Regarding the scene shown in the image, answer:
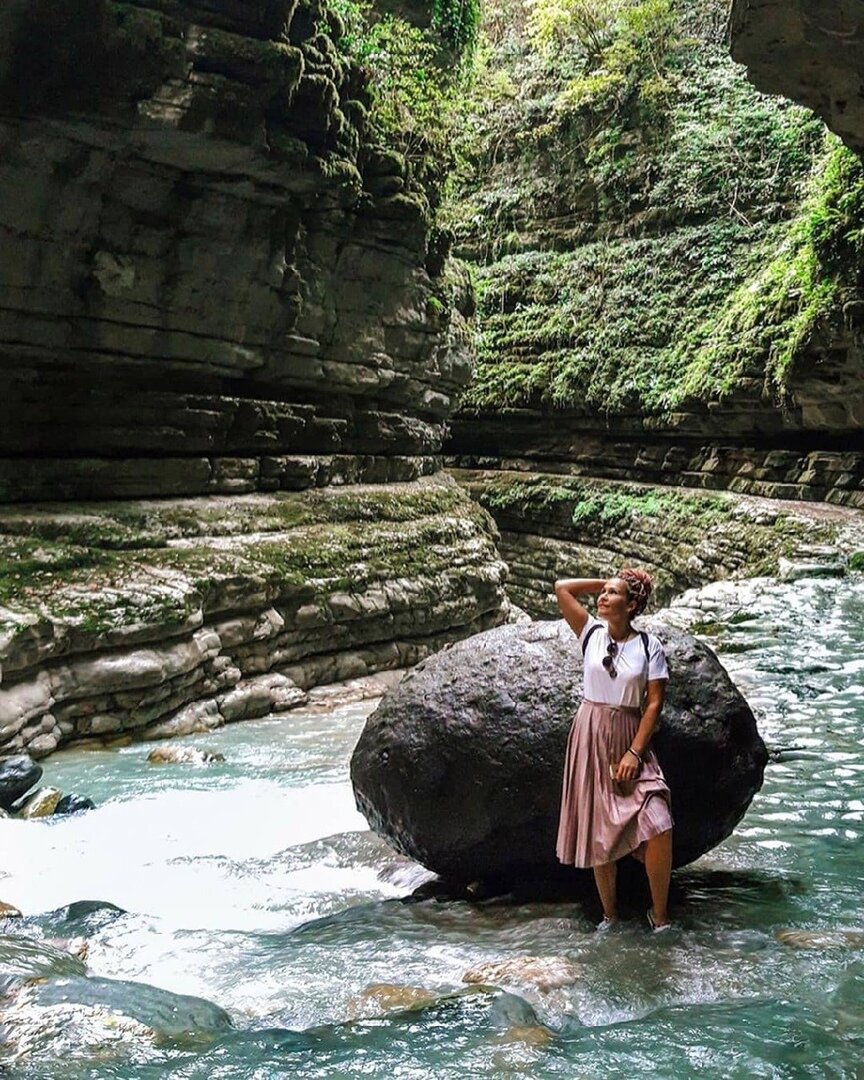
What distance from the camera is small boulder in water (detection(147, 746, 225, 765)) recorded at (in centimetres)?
817

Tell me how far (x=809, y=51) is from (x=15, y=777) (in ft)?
26.3

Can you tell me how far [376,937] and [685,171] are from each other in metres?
24.7

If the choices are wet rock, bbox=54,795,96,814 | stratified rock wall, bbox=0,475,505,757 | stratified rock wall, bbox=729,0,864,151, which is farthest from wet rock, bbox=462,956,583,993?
stratified rock wall, bbox=729,0,864,151

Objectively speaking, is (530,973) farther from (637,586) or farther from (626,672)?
(637,586)

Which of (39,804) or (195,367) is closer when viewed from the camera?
(39,804)

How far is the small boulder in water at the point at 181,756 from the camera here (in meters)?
8.17

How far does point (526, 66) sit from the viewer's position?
29.3 m

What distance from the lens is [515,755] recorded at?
412cm

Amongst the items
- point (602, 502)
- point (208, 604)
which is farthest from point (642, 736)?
point (602, 502)

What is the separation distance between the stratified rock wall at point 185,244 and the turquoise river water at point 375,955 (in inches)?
223

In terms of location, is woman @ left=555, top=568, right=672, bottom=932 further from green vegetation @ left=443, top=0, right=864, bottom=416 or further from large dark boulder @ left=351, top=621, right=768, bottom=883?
green vegetation @ left=443, top=0, right=864, bottom=416

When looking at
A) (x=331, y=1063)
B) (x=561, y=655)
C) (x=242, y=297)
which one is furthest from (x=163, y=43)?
(x=331, y=1063)

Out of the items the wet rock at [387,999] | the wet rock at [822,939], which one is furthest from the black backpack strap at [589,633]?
the wet rock at [387,999]

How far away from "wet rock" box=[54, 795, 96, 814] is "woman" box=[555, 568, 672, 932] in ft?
13.2
